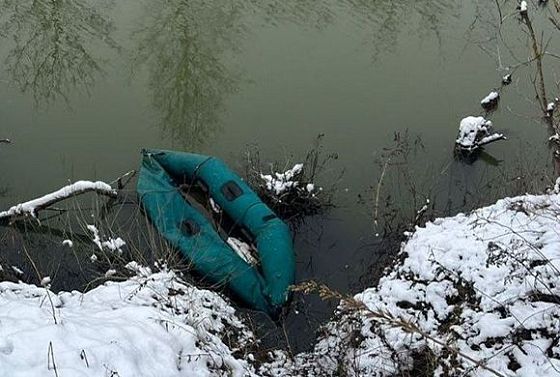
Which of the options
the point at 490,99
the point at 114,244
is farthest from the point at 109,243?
the point at 490,99

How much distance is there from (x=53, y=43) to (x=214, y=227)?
500 centimetres

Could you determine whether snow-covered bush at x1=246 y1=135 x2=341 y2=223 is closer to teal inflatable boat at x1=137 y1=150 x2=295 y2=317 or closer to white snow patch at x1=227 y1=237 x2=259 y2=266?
teal inflatable boat at x1=137 y1=150 x2=295 y2=317

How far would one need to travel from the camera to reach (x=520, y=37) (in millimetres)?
10445

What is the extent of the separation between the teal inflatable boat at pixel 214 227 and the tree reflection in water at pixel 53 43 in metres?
2.84

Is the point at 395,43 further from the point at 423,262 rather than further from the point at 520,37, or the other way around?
the point at 423,262

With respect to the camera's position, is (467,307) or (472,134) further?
(472,134)

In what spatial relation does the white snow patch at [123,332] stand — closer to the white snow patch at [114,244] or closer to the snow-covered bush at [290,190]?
the white snow patch at [114,244]

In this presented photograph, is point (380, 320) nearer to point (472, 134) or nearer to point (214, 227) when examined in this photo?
point (214, 227)

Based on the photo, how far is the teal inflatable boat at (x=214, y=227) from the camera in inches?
244

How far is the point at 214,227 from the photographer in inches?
285

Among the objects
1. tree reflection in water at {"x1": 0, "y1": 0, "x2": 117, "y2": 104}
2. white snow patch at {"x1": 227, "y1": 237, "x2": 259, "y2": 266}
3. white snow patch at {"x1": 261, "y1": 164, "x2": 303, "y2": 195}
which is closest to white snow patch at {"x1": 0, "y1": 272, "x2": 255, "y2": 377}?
white snow patch at {"x1": 227, "y1": 237, "x2": 259, "y2": 266}

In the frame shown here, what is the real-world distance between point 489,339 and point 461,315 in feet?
1.14

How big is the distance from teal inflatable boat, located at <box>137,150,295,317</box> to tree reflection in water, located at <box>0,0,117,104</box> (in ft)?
9.33

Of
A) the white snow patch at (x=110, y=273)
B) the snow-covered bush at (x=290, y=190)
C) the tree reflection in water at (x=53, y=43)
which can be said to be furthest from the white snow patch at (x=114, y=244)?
the tree reflection in water at (x=53, y=43)
